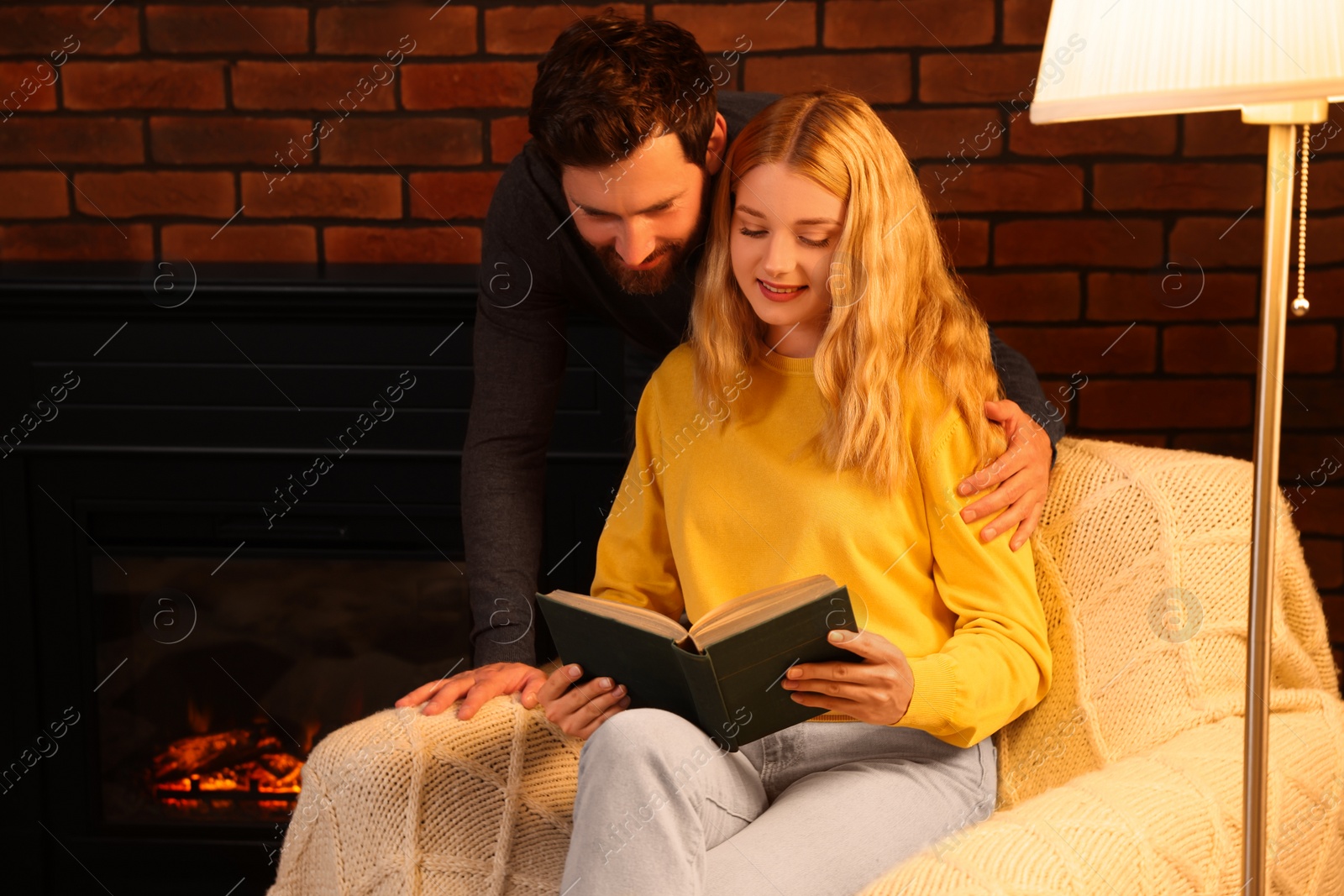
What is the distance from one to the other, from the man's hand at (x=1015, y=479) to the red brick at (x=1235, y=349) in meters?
0.85

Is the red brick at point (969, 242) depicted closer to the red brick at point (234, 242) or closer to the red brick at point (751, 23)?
the red brick at point (751, 23)

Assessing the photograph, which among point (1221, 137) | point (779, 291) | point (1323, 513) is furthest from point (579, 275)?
point (1323, 513)

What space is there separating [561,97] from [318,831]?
807 mm

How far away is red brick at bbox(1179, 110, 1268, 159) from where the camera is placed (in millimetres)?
1926

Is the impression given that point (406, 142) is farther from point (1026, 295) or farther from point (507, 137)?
point (1026, 295)

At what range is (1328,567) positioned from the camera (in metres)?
2.05

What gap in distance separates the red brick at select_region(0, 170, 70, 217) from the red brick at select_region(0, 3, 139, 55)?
0.68 feet

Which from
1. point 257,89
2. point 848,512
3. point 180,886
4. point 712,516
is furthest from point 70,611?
point 848,512

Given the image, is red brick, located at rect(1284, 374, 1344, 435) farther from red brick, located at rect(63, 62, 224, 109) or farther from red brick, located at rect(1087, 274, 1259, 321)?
red brick, located at rect(63, 62, 224, 109)

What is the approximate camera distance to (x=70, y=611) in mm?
1970

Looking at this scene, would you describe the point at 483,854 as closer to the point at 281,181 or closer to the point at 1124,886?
the point at 1124,886

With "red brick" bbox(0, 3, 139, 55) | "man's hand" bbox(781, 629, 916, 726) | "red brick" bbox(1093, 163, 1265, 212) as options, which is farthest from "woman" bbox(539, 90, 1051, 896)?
"red brick" bbox(0, 3, 139, 55)

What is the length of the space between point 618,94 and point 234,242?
3.61 feet

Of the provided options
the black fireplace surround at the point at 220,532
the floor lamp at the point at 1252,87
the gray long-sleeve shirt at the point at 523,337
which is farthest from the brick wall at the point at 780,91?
the floor lamp at the point at 1252,87
